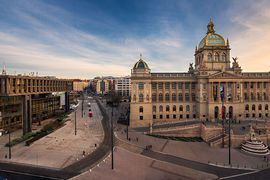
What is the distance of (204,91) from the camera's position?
57.5 metres

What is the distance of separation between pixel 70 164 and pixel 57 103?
5357 centimetres

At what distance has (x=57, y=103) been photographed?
7556 centimetres

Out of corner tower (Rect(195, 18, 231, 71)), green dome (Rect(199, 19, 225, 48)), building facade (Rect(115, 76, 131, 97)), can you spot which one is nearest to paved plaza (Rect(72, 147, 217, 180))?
corner tower (Rect(195, 18, 231, 71))

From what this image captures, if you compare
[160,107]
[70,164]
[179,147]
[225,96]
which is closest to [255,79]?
[225,96]

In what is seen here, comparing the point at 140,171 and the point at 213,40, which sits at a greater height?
the point at 213,40

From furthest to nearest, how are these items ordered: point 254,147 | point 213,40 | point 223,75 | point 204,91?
point 213,40, point 204,91, point 223,75, point 254,147

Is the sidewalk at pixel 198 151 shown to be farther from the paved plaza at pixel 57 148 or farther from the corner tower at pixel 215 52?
the corner tower at pixel 215 52

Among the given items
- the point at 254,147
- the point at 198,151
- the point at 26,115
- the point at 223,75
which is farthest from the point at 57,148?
the point at 223,75

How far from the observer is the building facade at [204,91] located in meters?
56.6

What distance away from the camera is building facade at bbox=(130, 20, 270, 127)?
56.6m

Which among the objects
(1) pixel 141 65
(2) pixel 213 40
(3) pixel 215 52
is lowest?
(1) pixel 141 65

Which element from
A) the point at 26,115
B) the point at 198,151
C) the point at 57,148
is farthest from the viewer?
the point at 26,115

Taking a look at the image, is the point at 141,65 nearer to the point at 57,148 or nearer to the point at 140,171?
the point at 57,148

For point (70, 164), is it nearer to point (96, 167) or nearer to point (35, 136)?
point (96, 167)
